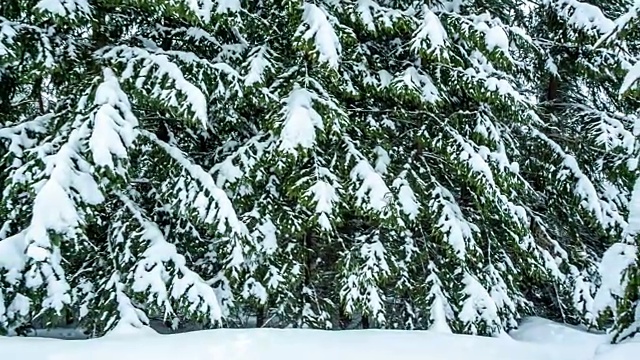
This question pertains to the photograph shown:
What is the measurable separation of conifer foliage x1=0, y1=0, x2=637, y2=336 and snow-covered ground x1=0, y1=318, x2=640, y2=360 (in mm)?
1084

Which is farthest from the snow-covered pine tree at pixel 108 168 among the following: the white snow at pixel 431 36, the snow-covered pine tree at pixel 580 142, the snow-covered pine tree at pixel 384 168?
the snow-covered pine tree at pixel 580 142

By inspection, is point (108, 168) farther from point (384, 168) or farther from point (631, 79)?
point (631, 79)

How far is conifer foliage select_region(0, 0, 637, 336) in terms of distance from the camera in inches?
152

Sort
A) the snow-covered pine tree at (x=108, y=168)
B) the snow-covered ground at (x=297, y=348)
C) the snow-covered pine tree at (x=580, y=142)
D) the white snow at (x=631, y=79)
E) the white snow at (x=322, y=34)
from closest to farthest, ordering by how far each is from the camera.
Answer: the white snow at (x=631, y=79), the snow-covered ground at (x=297, y=348), the snow-covered pine tree at (x=108, y=168), the white snow at (x=322, y=34), the snow-covered pine tree at (x=580, y=142)

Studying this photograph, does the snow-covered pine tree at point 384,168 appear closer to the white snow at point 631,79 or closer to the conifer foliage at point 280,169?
the conifer foliage at point 280,169

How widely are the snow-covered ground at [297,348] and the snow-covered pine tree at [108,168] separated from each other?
1.01 m

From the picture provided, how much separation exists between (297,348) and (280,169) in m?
2.10

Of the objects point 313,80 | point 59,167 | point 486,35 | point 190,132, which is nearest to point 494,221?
point 486,35

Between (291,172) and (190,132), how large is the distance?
3.68ft

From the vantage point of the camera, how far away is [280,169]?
4582mm

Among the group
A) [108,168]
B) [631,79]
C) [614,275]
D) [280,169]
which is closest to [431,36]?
[280,169]

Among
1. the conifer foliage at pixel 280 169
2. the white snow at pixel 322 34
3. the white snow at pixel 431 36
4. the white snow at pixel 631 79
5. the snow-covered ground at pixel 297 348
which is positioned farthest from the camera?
the white snow at pixel 431 36

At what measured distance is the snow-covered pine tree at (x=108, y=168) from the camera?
12.1 ft

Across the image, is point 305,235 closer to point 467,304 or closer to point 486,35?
point 467,304
